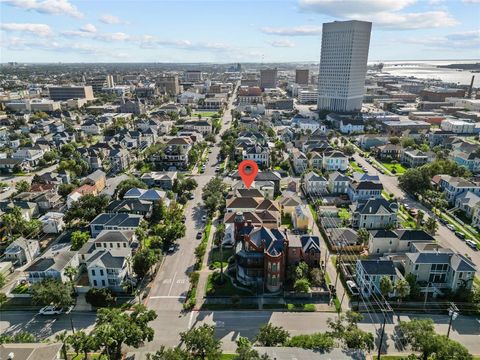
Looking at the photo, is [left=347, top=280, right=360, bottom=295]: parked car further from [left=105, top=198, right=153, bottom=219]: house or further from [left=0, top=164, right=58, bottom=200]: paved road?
[left=0, top=164, right=58, bottom=200]: paved road

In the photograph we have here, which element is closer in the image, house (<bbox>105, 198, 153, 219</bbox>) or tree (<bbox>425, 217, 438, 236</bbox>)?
tree (<bbox>425, 217, 438, 236</bbox>)

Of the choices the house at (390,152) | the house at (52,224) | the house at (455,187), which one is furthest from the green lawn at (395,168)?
the house at (52,224)

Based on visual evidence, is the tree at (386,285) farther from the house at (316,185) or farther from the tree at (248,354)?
the house at (316,185)

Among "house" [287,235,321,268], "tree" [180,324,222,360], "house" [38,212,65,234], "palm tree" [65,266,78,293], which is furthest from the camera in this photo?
"house" [38,212,65,234]

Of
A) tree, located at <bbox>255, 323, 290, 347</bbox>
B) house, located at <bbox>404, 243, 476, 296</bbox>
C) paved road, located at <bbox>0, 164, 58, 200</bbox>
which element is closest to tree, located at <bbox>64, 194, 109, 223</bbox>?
paved road, located at <bbox>0, 164, 58, 200</bbox>

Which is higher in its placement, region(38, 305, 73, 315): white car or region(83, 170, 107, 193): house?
region(83, 170, 107, 193): house

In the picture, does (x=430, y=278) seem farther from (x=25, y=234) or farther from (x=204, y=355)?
(x=25, y=234)

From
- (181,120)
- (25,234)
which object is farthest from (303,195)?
(181,120)
